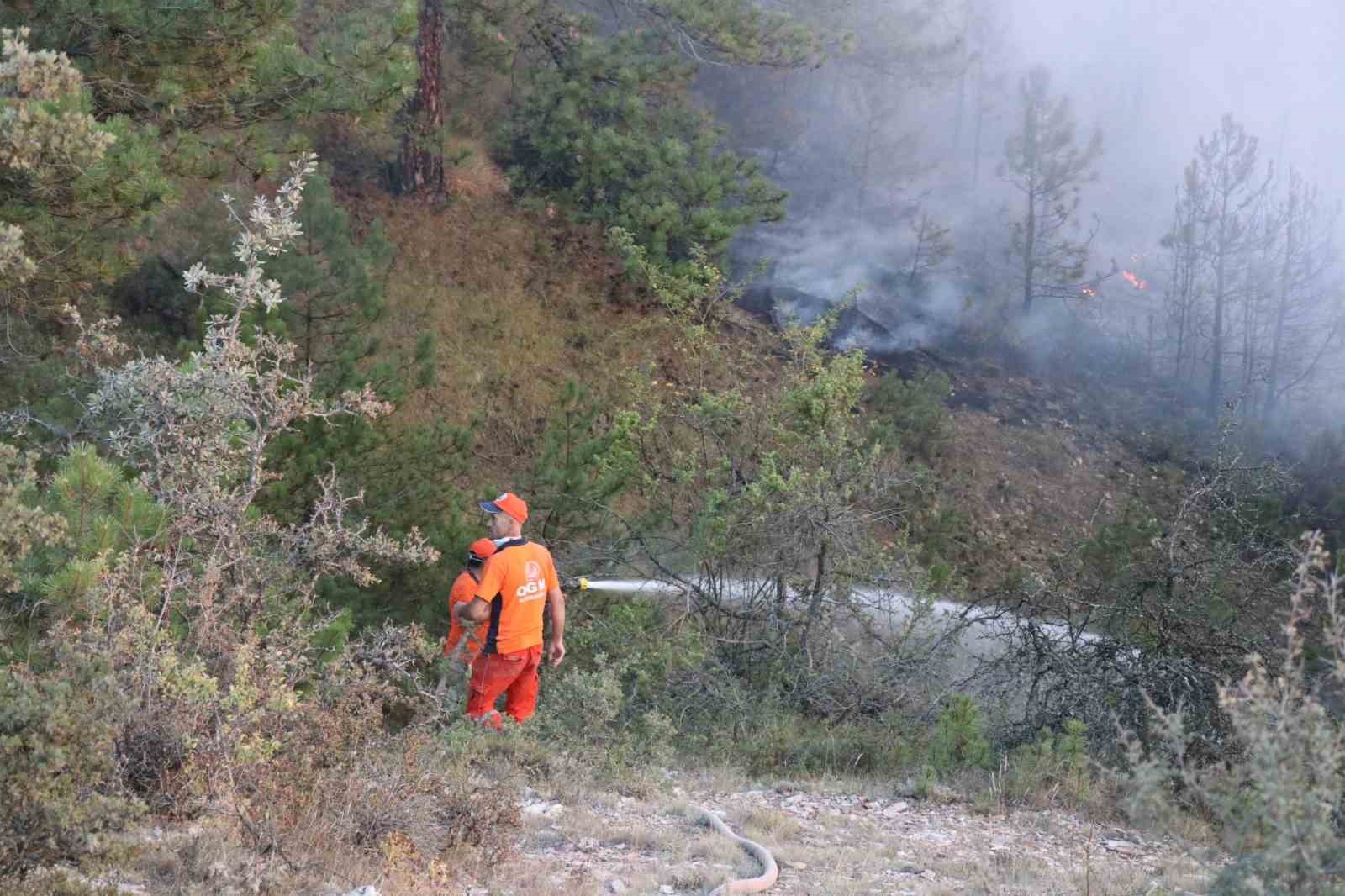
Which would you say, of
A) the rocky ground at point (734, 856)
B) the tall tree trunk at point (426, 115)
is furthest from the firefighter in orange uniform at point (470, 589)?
the tall tree trunk at point (426, 115)

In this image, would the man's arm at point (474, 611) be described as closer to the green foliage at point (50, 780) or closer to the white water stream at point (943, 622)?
the white water stream at point (943, 622)

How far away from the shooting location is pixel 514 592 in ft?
22.9

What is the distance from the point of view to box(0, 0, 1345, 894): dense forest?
4.24m

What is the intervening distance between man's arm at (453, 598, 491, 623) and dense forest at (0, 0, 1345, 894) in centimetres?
62

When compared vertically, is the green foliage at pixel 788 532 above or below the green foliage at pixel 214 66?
below

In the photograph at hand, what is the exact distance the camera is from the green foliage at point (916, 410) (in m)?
19.4

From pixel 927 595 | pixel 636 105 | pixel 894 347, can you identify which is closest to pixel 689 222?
pixel 636 105

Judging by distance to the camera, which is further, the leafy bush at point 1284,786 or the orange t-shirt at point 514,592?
the orange t-shirt at point 514,592

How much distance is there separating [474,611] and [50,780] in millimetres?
3307

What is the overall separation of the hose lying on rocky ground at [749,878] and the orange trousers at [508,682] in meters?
1.85

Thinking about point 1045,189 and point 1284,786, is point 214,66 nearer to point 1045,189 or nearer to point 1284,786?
point 1284,786

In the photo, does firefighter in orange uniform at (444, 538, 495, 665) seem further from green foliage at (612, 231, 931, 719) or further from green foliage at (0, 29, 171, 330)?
green foliage at (0, 29, 171, 330)

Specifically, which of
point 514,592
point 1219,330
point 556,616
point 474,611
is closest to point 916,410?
point 1219,330

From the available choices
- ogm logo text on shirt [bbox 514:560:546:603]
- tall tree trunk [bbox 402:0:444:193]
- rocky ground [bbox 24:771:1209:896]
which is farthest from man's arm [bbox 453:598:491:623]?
tall tree trunk [bbox 402:0:444:193]
